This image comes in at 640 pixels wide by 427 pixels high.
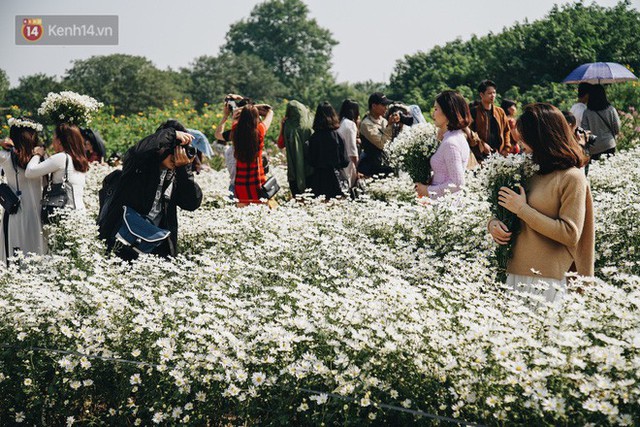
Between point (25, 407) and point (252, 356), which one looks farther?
point (25, 407)

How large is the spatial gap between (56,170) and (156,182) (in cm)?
172

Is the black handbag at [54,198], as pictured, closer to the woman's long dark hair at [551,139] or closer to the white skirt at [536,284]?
the white skirt at [536,284]

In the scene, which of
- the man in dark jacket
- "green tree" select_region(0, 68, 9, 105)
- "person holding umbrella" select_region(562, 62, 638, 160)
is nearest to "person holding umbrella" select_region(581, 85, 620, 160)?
"person holding umbrella" select_region(562, 62, 638, 160)

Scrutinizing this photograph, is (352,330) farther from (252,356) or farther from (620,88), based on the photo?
(620,88)

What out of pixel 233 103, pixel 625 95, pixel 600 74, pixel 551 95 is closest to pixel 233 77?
pixel 551 95

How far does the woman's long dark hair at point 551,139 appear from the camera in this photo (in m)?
4.32

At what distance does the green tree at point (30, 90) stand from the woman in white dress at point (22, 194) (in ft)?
148

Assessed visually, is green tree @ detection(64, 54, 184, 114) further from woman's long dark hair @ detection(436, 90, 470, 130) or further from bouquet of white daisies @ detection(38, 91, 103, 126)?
woman's long dark hair @ detection(436, 90, 470, 130)

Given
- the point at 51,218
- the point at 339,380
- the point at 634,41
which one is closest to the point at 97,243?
the point at 51,218

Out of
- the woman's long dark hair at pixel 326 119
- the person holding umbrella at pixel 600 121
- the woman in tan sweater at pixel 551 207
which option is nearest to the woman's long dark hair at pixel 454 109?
the woman in tan sweater at pixel 551 207

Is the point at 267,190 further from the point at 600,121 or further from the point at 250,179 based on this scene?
the point at 600,121

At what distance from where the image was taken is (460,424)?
130 inches

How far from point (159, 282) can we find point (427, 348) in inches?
86.2

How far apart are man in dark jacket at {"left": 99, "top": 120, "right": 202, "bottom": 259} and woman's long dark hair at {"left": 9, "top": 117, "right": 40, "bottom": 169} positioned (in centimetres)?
169
